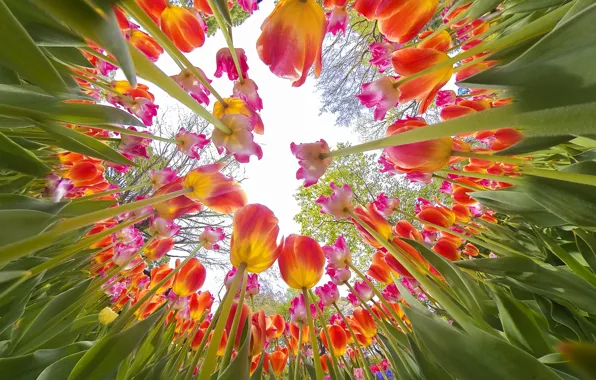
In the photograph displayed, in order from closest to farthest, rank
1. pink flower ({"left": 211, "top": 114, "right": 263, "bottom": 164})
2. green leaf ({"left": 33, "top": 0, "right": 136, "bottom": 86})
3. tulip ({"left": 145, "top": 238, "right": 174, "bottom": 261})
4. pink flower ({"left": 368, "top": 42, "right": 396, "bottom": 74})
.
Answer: green leaf ({"left": 33, "top": 0, "right": 136, "bottom": 86})
pink flower ({"left": 211, "top": 114, "right": 263, "bottom": 164})
pink flower ({"left": 368, "top": 42, "right": 396, "bottom": 74})
tulip ({"left": 145, "top": 238, "right": 174, "bottom": 261})

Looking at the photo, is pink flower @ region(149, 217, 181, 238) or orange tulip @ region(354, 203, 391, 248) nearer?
orange tulip @ region(354, 203, 391, 248)

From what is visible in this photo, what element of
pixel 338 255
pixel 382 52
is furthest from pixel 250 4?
pixel 338 255

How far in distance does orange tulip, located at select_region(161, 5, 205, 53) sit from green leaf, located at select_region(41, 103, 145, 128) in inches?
12.3

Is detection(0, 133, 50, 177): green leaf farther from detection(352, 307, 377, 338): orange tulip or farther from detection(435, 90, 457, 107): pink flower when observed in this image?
detection(435, 90, 457, 107): pink flower

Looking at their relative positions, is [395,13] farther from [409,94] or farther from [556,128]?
[556,128]

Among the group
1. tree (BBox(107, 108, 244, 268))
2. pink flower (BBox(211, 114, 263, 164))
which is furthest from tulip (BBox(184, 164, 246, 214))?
tree (BBox(107, 108, 244, 268))

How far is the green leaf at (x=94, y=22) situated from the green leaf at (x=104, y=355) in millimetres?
206

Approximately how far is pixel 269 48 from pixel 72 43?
0.66 ft

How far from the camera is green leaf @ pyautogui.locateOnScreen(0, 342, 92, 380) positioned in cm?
28

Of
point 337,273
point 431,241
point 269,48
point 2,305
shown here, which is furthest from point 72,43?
point 431,241

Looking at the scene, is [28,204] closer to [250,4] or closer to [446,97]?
[250,4]

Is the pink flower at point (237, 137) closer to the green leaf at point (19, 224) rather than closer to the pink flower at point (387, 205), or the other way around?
the green leaf at point (19, 224)

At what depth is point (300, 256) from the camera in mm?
434

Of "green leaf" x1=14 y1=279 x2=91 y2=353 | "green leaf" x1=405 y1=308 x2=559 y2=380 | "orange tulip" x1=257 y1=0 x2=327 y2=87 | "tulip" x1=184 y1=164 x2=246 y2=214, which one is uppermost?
"orange tulip" x1=257 y1=0 x2=327 y2=87
